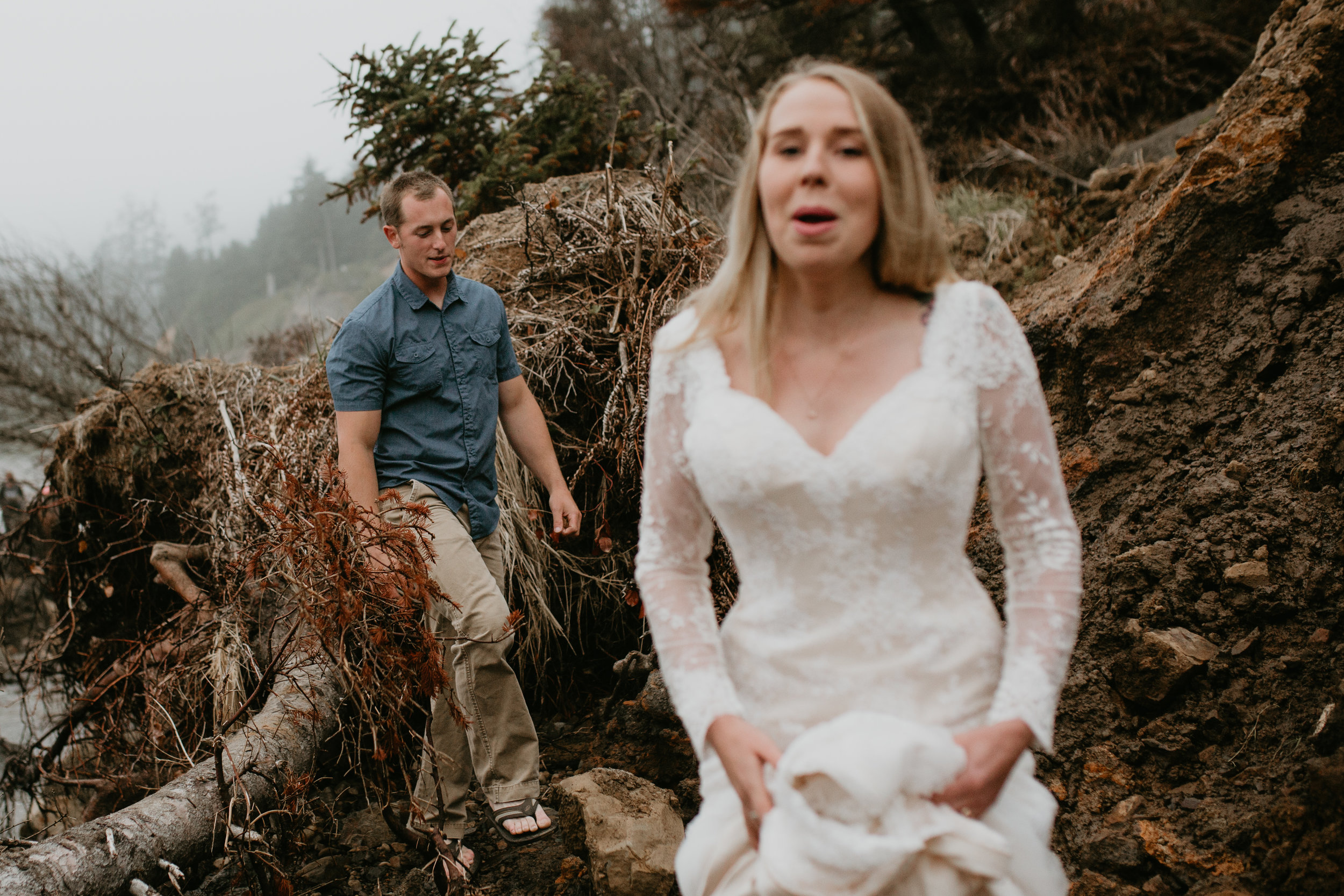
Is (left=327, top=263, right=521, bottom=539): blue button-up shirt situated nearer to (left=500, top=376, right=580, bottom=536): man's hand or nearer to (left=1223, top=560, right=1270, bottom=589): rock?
(left=500, top=376, right=580, bottom=536): man's hand

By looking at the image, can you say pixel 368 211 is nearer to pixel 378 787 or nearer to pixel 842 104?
pixel 378 787

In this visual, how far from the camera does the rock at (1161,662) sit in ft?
8.62

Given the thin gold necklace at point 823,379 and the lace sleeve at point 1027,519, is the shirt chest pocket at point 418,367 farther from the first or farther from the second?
the lace sleeve at point 1027,519

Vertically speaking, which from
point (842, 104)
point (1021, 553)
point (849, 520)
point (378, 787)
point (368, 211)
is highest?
point (368, 211)

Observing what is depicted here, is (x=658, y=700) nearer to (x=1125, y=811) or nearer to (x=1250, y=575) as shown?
(x=1125, y=811)

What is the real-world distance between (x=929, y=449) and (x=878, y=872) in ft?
1.98

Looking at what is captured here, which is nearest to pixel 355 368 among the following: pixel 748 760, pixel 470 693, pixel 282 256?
pixel 470 693

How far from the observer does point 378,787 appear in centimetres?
312

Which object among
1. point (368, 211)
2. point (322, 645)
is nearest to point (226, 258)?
point (368, 211)

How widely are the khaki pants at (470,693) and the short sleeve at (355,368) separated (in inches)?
14.4

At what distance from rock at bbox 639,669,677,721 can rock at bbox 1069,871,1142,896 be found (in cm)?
152

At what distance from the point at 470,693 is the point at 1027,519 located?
96.5 inches

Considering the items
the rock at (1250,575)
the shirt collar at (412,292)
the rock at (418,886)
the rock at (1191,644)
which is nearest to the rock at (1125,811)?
the rock at (1191,644)

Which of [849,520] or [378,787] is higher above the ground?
[849,520]
